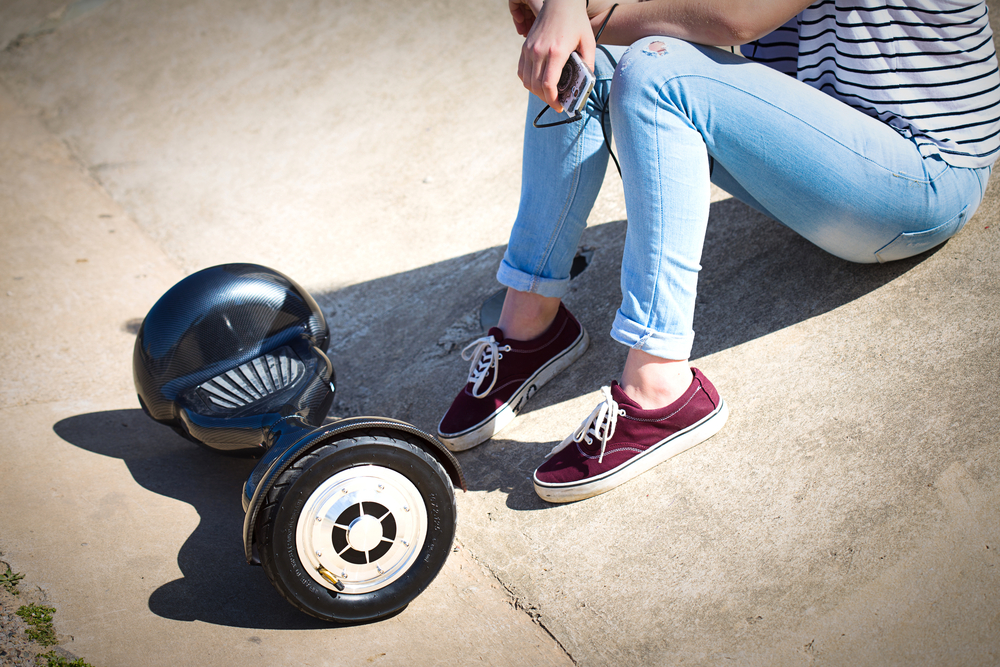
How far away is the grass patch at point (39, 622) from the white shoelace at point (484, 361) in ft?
3.69

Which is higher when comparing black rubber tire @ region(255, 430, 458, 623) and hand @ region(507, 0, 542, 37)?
hand @ region(507, 0, 542, 37)

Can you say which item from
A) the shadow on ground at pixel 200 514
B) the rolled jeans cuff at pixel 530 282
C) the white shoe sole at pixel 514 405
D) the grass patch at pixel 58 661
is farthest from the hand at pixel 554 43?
the grass patch at pixel 58 661

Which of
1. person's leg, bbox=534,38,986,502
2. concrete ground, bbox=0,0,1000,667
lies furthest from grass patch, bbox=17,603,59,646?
person's leg, bbox=534,38,986,502

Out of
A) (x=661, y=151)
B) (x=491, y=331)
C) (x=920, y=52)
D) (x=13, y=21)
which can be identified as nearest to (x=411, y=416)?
(x=491, y=331)

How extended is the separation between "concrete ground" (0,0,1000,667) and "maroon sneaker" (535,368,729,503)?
0.06 m

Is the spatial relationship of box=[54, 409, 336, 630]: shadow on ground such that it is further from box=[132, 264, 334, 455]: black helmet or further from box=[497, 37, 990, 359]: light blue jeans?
box=[497, 37, 990, 359]: light blue jeans

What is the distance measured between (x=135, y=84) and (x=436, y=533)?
4.28 meters

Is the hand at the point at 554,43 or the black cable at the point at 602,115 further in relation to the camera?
the black cable at the point at 602,115

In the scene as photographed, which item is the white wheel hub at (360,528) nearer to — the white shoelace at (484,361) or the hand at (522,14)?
the white shoelace at (484,361)

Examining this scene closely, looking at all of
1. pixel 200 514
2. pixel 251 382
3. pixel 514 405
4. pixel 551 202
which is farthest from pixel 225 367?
pixel 551 202

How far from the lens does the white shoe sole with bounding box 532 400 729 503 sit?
163 centimetres

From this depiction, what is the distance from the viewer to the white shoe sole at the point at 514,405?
1855 mm

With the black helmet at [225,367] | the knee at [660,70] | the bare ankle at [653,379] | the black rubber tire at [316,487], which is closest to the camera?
the black rubber tire at [316,487]

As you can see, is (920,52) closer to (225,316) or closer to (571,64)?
(571,64)
